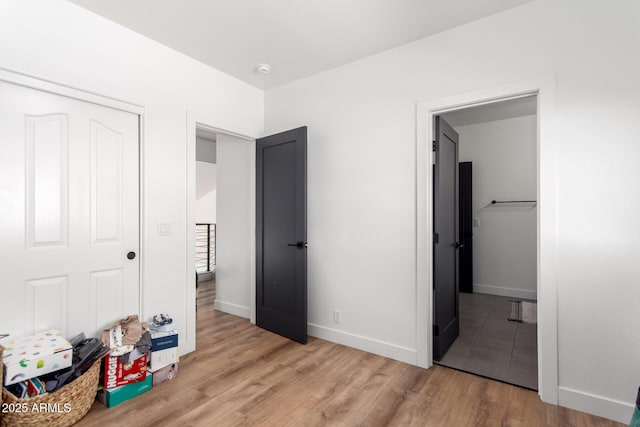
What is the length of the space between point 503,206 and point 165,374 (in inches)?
198

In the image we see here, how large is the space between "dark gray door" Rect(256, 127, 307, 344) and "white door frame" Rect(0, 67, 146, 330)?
3.96 feet

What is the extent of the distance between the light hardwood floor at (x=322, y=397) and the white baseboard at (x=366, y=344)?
62 mm

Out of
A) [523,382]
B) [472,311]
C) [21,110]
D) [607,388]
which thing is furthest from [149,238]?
[472,311]

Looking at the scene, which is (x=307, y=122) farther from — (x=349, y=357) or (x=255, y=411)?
(x=255, y=411)

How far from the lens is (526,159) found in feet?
15.9

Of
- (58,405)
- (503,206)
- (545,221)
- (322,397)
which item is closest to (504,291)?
(503,206)

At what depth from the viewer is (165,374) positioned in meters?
2.35

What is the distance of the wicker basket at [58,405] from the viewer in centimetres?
166

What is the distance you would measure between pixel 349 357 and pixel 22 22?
329 cm

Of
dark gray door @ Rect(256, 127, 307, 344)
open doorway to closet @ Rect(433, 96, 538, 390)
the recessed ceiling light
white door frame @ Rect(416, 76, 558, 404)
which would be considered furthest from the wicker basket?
open doorway to closet @ Rect(433, 96, 538, 390)

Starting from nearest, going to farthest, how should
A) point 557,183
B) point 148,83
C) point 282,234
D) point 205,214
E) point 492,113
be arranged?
point 557,183
point 148,83
point 282,234
point 492,113
point 205,214

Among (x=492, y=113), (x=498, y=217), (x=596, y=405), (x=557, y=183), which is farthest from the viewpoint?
(x=498, y=217)

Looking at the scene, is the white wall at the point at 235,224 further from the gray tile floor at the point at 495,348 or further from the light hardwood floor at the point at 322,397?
the gray tile floor at the point at 495,348

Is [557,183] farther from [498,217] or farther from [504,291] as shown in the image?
[504,291]
